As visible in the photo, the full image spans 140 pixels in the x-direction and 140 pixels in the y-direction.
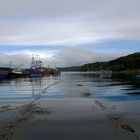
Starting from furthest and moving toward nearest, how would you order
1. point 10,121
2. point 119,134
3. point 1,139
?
point 10,121 < point 119,134 < point 1,139

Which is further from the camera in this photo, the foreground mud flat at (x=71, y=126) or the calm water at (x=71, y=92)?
the calm water at (x=71, y=92)

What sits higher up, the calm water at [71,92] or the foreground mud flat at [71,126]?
the calm water at [71,92]

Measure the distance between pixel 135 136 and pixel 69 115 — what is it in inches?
290

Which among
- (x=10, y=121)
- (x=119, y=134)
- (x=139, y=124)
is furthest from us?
(x=10, y=121)

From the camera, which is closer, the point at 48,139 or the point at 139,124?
the point at 48,139

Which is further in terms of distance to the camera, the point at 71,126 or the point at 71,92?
the point at 71,92

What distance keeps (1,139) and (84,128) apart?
165 inches

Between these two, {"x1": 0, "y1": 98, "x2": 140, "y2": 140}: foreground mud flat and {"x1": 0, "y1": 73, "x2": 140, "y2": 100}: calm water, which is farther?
{"x1": 0, "y1": 73, "x2": 140, "y2": 100}: calm water

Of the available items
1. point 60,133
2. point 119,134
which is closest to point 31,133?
point 60,133

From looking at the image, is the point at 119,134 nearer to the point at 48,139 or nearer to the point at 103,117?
the point at 48,139

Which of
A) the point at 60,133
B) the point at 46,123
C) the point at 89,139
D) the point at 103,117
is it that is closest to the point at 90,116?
the point at 103,117

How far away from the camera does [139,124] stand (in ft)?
55.3

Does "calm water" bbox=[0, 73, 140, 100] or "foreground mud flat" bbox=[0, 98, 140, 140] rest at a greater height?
"calm water" bbox=[0, 73, 140, 100]

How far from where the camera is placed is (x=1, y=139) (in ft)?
42.9
